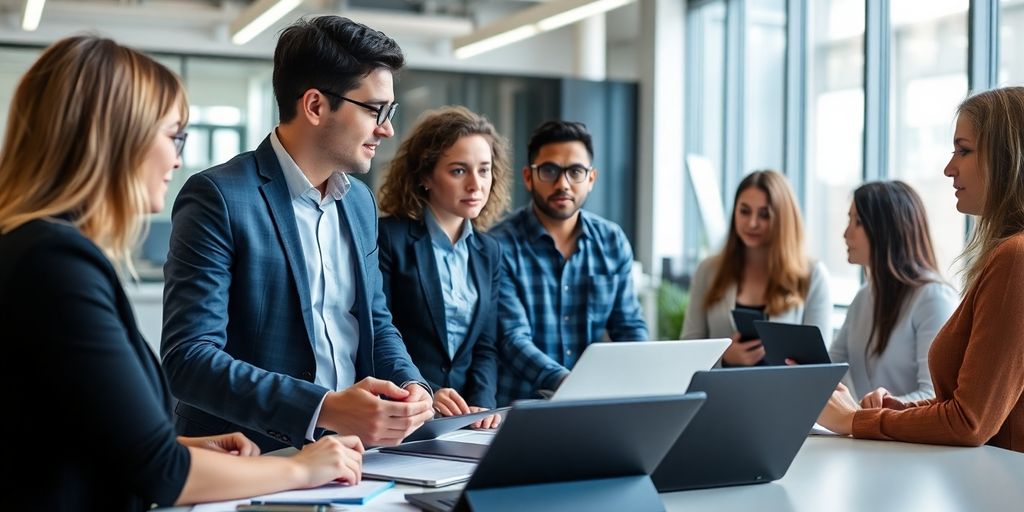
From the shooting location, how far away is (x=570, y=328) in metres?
3.64

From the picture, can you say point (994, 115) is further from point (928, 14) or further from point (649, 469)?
point (928, 14)

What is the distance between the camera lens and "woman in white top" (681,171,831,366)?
422cm

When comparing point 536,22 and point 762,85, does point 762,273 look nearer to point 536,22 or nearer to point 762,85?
point 762,85

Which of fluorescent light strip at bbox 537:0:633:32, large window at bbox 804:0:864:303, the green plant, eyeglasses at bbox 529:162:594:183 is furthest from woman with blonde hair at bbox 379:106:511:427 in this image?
the green plant

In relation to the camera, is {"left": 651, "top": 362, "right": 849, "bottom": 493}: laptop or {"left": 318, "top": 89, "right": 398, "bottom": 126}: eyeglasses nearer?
{"left": 651, "top": 362, "right": 849, "bottom": 493}: laptop

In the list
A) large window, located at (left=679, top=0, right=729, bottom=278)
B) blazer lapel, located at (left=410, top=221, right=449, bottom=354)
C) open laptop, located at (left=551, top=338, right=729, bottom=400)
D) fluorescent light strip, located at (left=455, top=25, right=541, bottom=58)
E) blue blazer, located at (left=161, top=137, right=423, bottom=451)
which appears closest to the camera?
open laptop, located at (left=551, top=338, right=729, bottom=400)

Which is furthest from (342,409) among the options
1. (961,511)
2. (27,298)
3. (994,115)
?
(994,115)

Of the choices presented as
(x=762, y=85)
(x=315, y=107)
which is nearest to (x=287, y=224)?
(x=315, y=107)

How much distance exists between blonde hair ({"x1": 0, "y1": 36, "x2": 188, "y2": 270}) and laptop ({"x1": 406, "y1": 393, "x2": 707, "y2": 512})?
0.66m

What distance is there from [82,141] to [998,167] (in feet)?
6.51

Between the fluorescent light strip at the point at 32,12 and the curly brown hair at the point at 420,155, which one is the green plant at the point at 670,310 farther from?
the fluorescent light strip at the point at 32,12

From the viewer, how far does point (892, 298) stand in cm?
350

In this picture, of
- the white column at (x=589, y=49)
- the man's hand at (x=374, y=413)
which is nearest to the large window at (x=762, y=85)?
the white column at (x=589, y=49)

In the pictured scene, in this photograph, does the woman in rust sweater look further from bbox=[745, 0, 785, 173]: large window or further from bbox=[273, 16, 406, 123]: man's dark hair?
bbox=[745, 0, 785, 173]: large window
